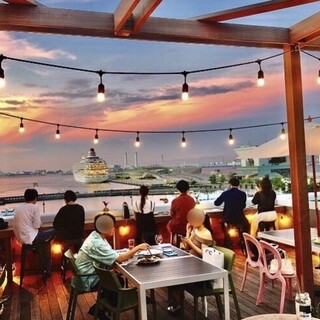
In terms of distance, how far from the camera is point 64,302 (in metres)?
5.03

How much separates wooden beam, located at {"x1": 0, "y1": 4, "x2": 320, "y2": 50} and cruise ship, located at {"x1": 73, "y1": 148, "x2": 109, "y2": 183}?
4.73m

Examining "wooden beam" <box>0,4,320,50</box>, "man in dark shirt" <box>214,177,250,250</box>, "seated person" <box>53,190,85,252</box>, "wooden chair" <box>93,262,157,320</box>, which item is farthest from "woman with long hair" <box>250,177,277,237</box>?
Result: "wooden chair" <box>93,262,157,320</box>

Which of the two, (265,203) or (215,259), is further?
(265,203)

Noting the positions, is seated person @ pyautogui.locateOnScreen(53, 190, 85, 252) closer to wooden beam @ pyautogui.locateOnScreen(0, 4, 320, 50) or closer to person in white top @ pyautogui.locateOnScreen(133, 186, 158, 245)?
person in white top @ pyautogui.locateOnScreen(133, 186, 158, 245)

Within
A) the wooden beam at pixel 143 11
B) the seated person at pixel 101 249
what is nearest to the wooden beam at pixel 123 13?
the wooden beam at pixel 143 11

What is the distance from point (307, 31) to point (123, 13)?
7.22 ft

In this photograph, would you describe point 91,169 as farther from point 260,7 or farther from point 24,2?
point 260,7

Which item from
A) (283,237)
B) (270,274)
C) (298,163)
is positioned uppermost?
(298,163)

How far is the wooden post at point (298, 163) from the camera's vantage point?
15.1ft

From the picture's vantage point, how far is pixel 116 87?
28.5 ft

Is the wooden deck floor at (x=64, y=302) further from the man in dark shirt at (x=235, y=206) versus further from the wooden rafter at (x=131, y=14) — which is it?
the wooden rafter at (x=131, y=14)

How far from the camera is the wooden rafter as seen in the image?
3.39 m

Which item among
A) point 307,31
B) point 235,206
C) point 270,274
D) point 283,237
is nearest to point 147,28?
point 307,31

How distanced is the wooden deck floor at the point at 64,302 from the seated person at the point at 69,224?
0.66 metres
